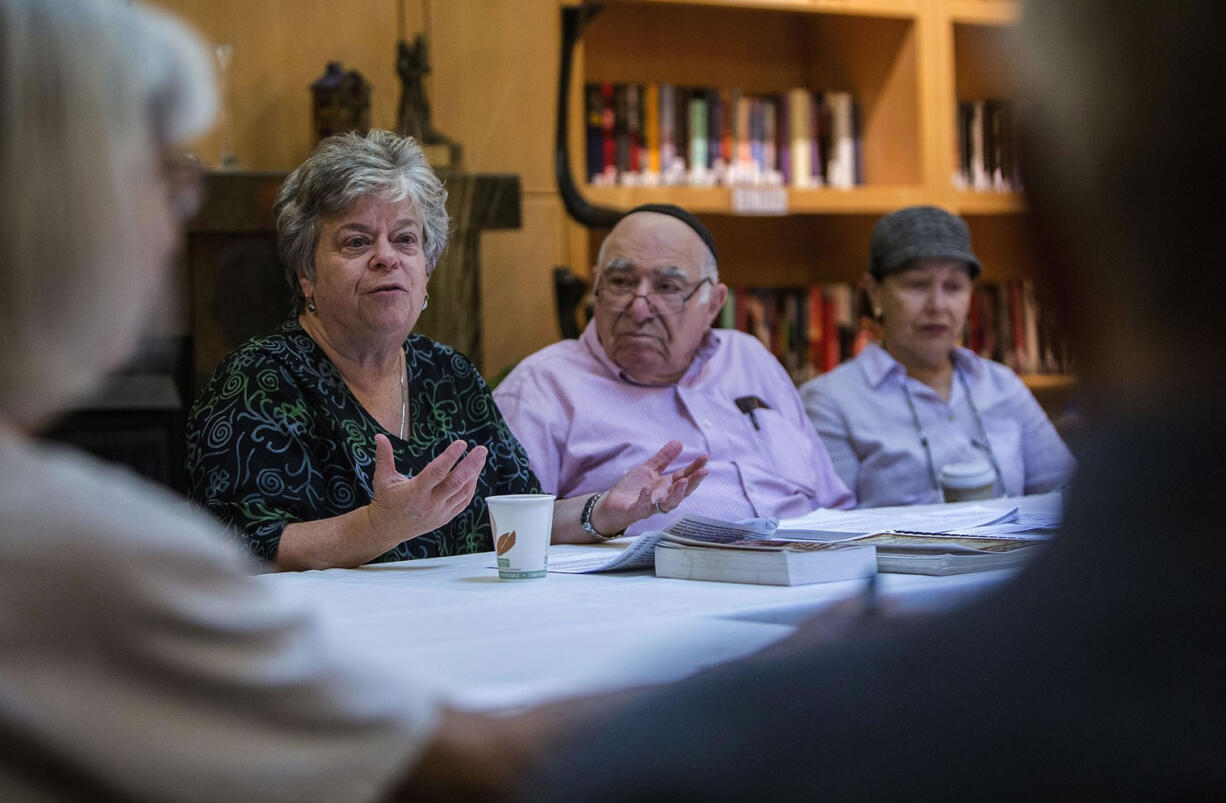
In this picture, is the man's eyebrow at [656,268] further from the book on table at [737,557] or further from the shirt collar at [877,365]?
the book on table at [737,557]

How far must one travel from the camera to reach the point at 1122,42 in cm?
59

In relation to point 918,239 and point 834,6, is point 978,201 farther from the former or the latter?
point 918,239

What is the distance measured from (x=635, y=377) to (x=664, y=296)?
19cm

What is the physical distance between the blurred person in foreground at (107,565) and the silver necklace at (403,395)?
1357mm

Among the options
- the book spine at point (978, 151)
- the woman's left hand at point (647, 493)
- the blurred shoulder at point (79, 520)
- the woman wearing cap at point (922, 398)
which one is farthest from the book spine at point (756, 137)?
the blurred shoulder at point (79, 520)

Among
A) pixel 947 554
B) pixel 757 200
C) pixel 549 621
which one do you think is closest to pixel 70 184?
pixel 549 621

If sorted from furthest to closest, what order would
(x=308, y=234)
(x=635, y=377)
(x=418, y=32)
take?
(x=418, y=32) → (x=635, y=377) → (x=308, y=234)

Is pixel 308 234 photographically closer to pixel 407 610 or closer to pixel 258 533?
pixel 258 533

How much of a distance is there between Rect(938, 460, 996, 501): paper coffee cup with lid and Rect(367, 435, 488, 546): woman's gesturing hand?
3.97 ft

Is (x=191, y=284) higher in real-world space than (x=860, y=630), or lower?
higher

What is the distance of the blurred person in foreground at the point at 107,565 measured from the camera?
0.60m

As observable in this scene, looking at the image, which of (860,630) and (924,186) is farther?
(924,186)

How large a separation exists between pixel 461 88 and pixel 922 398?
167 centimetres

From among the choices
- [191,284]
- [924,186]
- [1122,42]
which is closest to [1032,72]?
[1122,42]
